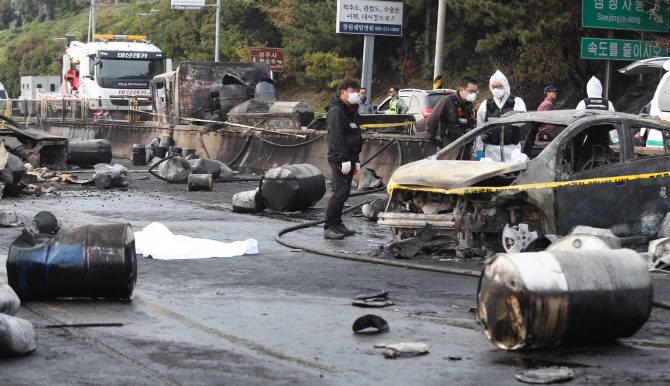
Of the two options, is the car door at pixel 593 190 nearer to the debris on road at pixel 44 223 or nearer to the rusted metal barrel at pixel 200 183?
the debris on road at pixel 44 223

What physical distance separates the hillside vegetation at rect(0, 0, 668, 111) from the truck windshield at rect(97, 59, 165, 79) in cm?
944

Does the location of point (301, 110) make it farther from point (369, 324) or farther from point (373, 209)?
point (369, 324)

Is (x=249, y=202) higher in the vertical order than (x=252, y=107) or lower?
lower

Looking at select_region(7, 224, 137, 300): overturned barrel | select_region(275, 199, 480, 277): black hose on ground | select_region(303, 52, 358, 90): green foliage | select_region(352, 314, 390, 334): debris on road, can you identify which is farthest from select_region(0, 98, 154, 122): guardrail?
select_region(352, 314, 390, 334): debris on road

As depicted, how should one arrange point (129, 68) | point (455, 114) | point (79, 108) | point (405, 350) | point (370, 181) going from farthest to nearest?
point (129, 68) → point (79, 108) → point (370, 181) → point (455, 114) → point (405, 350)

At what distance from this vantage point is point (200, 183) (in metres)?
16.5

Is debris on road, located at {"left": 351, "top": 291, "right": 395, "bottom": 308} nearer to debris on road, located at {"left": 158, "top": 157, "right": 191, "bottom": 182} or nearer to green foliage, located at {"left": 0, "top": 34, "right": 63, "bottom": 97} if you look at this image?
debris on road, located at {"left": 158, "top": 157, "right": 191, "bottom": 182}

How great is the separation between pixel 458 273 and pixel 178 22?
60902 millimetres

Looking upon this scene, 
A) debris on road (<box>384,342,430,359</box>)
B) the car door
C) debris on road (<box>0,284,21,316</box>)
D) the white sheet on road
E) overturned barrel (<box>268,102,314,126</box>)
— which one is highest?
overturned barrel (<box>268,102,314,126</box>)

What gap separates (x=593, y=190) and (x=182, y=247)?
172 inches

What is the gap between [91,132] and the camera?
29656 mm

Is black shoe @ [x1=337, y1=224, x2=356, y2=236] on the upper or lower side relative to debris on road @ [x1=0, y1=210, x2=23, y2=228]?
upper

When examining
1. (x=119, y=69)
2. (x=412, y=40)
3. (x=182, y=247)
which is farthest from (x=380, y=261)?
(x=412, y=40)

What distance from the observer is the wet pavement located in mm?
4633
